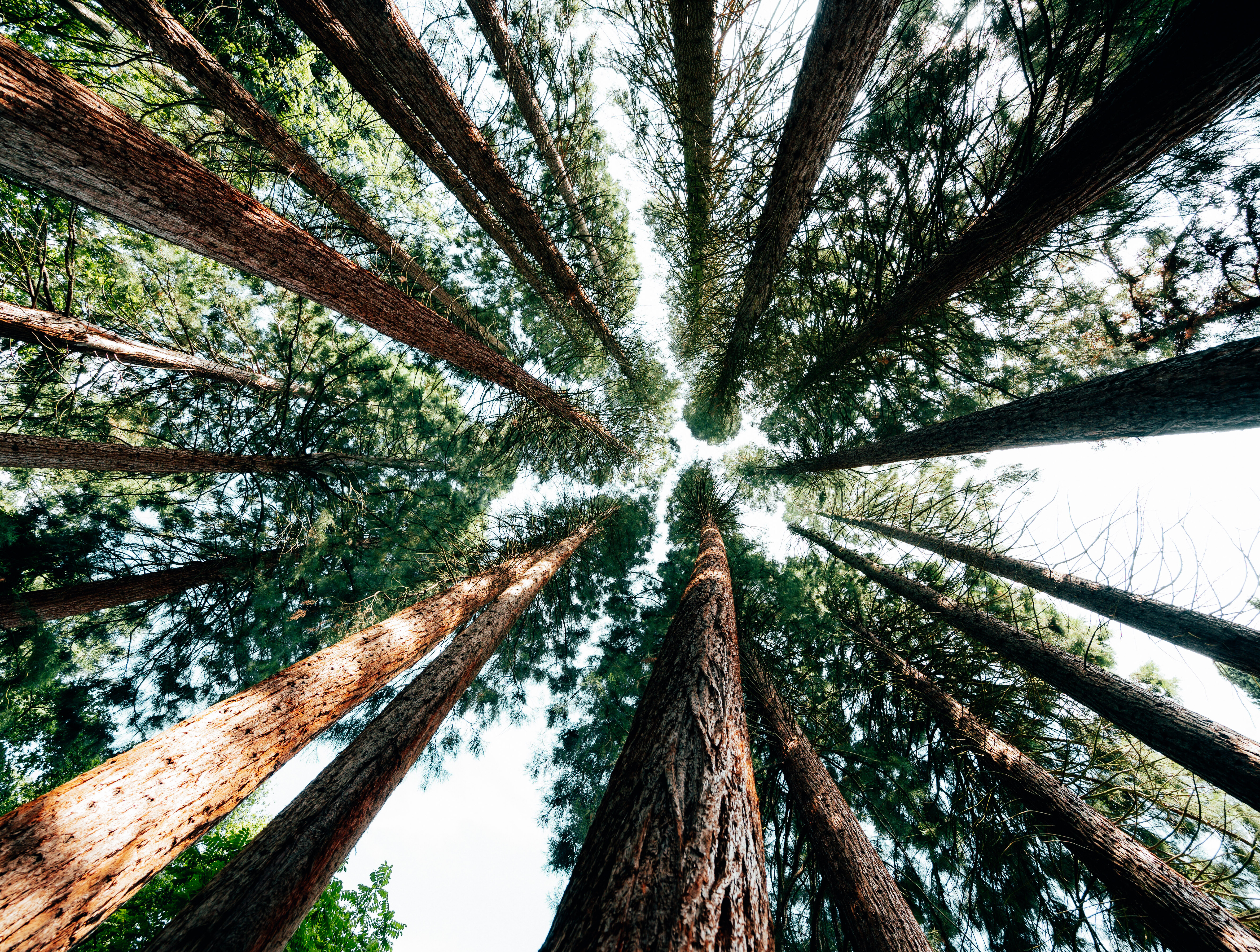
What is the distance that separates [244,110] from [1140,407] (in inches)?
306

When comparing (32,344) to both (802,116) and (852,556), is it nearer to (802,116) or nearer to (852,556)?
(802,116)

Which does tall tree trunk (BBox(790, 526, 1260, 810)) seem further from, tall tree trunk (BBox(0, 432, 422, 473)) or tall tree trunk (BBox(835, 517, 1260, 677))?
tall tree trunk (BBox(0, 432, 422, 473))

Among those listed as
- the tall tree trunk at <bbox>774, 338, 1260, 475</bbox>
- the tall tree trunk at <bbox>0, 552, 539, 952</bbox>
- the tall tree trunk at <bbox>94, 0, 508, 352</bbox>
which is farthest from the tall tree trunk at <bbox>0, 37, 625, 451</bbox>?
the tall tree trunk at <bbox>774, 338, 1260, 475</bbox>

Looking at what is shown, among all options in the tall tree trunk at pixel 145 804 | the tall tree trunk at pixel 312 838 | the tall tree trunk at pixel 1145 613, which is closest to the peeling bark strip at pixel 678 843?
the tall tree trunk at pixel 145 804

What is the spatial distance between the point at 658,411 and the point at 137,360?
29.2 ft

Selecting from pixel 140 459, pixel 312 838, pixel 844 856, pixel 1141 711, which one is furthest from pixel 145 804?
pixel 1141 711

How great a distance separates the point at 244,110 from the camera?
3.81 metres

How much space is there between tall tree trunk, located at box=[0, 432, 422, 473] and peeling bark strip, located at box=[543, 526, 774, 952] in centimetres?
526

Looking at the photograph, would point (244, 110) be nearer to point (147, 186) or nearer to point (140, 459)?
point (147, 186)

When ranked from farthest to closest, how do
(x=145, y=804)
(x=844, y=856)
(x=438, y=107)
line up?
(x=438, y=107) → (x=844, y=856) → (x=145, y=804)

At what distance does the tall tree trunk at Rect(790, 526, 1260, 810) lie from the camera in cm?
309

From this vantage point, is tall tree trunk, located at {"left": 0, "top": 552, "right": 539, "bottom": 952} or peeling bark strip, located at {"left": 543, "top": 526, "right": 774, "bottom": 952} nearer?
peeling bark strip, located at {"left": 543, "top": 526, "right": 774, "bottom": 952}

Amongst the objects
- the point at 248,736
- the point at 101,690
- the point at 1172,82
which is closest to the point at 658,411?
the point at 1172,82

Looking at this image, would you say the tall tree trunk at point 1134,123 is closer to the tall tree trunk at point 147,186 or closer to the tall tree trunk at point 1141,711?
the tall tree trunk at point 1141,711
